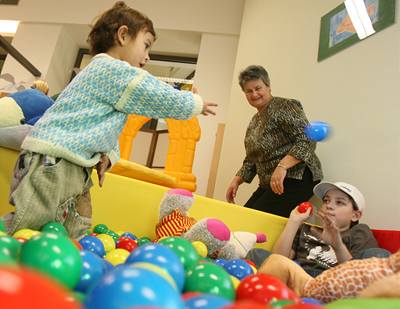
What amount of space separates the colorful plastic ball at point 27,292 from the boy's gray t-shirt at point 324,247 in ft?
3.54

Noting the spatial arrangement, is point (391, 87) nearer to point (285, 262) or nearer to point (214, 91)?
point (285, 262)

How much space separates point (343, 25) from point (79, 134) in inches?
58.6

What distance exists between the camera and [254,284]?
0.48m

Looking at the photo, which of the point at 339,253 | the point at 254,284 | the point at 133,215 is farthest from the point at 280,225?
the point at 254,284

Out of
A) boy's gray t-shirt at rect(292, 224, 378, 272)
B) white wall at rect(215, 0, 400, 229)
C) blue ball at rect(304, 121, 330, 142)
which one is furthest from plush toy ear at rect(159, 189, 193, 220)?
white wall at rect(215, 0, 400, 229)

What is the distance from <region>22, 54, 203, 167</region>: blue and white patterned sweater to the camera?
1013 mm

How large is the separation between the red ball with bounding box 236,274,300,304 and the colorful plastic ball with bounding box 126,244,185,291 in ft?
0.29

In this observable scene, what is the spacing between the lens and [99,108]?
1.06 meters

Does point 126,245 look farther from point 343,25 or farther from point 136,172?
point 343,25

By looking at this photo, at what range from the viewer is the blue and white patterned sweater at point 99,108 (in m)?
1.01

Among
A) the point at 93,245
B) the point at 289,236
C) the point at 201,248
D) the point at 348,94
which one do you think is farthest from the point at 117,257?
the point at 348,94

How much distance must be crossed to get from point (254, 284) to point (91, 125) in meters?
0.75

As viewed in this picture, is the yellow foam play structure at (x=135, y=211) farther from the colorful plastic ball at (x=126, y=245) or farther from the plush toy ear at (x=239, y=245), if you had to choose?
the colorful plastic ball at (x=126, y=245)

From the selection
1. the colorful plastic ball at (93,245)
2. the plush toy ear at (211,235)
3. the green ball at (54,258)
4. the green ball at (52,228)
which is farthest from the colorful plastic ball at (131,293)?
the plush toy ear at (211,235)
